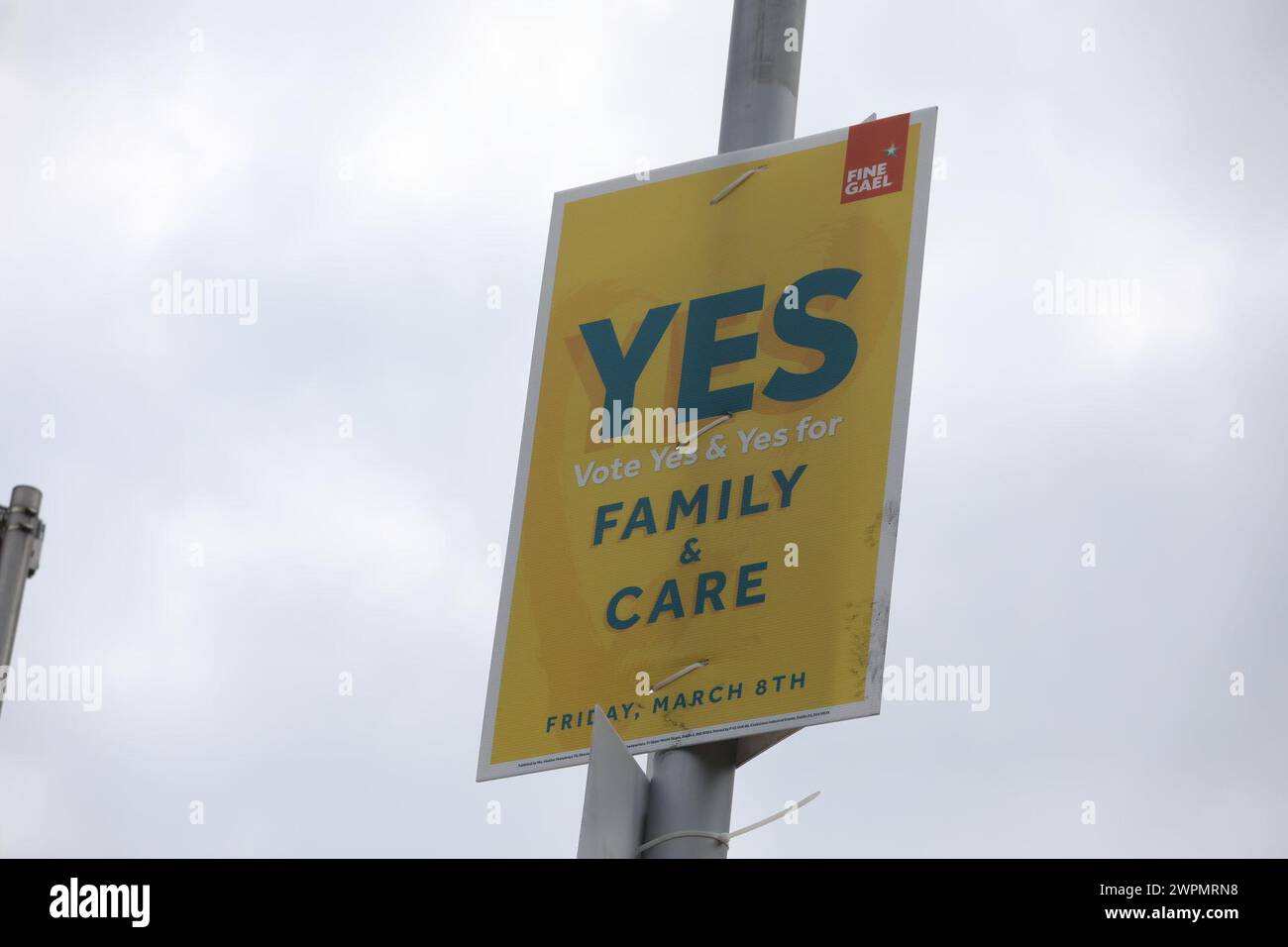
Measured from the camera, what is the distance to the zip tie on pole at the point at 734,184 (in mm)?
8633

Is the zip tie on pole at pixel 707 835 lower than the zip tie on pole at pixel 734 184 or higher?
lower

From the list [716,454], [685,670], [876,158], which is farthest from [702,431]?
[876,158]

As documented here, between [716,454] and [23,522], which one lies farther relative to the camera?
[716,454]

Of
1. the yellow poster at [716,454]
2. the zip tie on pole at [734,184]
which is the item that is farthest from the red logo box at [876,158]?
the zip tie on pole at [734,184]

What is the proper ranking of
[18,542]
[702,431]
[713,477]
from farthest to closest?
1. [702,431]
2. [713,477]
3. [18,542]

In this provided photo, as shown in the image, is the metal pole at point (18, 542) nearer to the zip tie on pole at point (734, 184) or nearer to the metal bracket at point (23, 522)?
the metal bracket at point (23, 522)

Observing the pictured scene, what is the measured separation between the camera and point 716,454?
8.07 meters

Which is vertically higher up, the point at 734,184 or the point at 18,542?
the point at 734,184

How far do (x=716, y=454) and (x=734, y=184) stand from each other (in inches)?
52.7

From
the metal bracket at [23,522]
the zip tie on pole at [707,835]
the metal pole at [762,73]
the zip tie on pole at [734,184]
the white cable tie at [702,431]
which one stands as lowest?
the zip tie on pole at [707,835]

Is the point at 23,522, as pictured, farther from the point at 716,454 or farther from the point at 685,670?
the point at 716,454

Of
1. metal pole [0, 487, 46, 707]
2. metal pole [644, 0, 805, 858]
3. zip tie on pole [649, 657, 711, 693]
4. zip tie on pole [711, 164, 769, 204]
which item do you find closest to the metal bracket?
metal pole [0, 487, 46, 707]

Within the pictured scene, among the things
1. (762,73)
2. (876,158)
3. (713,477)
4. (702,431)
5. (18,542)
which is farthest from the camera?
(762,73)

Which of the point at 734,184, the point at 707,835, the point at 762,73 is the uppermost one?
the point at 762,73
